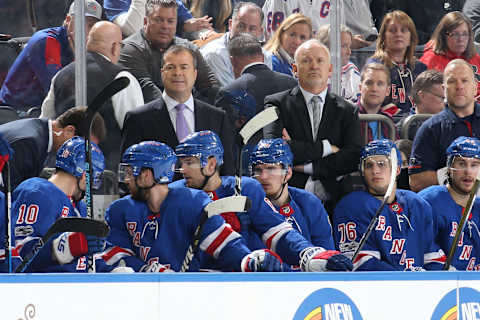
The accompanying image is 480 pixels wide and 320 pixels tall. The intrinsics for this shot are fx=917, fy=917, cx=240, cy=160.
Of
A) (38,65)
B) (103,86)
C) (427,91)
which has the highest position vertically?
(38,65)

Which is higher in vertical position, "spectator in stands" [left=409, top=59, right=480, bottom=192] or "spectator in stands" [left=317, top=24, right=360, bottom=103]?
"spectator in stands" [left=317, top=24, right=360, bottom=103]

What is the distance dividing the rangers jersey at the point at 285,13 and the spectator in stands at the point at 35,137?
113 centimetres

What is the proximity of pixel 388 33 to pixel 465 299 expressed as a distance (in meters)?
2.26

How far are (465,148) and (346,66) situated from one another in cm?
76

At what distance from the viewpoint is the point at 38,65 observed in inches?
173

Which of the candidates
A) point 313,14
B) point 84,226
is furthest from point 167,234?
point 313,14

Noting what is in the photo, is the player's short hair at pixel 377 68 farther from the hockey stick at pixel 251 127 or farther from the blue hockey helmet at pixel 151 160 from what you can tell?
the blue hockey helmet at pixel 151 160

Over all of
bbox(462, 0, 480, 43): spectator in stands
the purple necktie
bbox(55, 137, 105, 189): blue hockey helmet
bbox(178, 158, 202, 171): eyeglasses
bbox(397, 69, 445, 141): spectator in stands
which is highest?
bbox(462, 0, 480, 43): spectator in stands

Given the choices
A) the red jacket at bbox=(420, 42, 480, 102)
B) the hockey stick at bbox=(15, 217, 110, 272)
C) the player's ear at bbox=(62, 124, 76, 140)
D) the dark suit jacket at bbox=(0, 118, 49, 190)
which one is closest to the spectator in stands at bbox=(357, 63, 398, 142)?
the red jacket at bbox=(420, 42, 480, 102)

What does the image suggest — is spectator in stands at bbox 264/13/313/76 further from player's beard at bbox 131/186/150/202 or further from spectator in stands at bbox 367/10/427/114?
player's beard at bbox 131/186/150/202

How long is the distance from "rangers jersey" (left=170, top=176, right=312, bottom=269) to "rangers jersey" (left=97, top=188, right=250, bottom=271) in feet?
0.68

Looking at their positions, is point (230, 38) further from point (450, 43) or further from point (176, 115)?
point (450, 43)

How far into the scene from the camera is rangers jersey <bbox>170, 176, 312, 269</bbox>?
402cm

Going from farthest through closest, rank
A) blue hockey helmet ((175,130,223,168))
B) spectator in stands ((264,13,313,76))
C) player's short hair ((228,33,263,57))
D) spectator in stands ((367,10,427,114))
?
spectator in stands ((367,10,427,114)) → spectator in stands ((264,13,313,76)) → player's short hair ((228,33,263,57)) → blue hockey helmet ((175,130,223,168))
